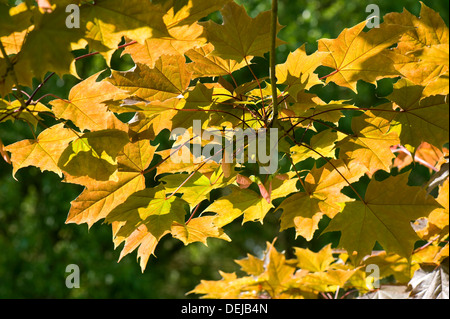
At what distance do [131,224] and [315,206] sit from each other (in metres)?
0.42

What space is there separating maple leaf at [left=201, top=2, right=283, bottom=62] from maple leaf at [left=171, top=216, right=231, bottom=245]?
1.29ft

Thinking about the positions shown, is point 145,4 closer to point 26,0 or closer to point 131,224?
point 26,0

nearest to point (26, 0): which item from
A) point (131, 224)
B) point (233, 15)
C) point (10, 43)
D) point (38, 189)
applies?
point (10, 43)

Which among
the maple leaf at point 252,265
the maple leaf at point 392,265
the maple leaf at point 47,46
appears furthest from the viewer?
the maple leaf at point 252,265

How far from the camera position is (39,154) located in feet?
3.62

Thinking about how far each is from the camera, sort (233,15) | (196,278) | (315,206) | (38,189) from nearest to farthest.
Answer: (233,15) → (315,206) → (38,189) → (196,278)

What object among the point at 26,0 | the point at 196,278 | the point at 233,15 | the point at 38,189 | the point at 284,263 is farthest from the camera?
the point at 196,278

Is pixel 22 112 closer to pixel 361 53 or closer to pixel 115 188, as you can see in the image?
pixel 115 188

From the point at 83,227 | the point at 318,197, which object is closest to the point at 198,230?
the point at 318,197

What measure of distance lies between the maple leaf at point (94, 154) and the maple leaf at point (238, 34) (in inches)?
10.7

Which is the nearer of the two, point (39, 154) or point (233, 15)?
point (233, 15)

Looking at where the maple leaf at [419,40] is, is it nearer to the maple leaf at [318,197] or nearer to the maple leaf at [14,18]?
the maple leaf at [318,197]

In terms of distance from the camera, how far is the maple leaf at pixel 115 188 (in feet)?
3.55

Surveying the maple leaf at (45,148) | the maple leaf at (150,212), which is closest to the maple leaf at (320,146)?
the maple leaf at (150,212)
